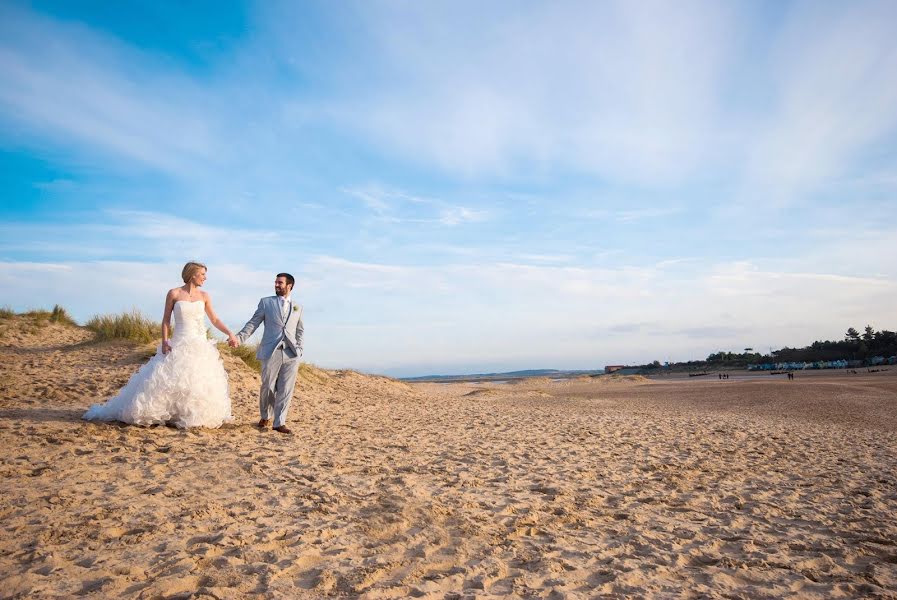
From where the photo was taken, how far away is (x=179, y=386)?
7.31m

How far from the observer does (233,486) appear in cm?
524

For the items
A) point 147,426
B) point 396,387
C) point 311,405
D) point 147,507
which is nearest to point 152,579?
point 147,507

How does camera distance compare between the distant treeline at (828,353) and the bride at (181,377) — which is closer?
the bride at (181,377)

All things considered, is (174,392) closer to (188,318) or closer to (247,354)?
(188,318)

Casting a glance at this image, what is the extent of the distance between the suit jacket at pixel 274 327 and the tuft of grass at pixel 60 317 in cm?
1175

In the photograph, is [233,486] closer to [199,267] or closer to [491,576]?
[491,576]

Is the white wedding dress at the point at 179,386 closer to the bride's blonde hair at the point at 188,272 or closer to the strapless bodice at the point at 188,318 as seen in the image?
the strapless bodice at the point at 188,318

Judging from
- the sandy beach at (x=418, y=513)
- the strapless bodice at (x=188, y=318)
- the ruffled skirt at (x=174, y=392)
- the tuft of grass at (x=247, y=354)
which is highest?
the strapless bodice at (x=188, y=318)

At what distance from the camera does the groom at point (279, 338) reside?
797cm

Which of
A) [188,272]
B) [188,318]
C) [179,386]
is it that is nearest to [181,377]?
[179,386]

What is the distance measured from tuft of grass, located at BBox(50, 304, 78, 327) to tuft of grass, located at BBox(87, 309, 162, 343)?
170 centimetres

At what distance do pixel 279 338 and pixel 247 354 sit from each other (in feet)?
31.1

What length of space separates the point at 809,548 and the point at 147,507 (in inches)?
227

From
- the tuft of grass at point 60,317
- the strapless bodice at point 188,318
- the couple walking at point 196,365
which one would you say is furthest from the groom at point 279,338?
the tuft of grass at point 60,317
